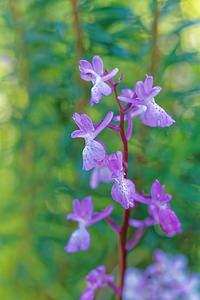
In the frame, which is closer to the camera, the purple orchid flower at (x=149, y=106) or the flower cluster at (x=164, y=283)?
the purple orchid flower at (x=149, y=106)

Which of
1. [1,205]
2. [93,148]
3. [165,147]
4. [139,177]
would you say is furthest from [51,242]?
[93,148]

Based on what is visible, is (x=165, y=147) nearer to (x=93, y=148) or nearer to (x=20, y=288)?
(x=93, y=148)

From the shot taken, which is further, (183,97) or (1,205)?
(1,205)

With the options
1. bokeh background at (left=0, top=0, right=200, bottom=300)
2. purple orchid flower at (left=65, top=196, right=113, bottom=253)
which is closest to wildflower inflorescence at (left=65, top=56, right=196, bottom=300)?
purple orchid flower at (left=65, top=196, right=113, bottom=253)

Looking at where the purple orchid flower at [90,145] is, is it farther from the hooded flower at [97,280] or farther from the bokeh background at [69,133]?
the bokeh background at [69,133]

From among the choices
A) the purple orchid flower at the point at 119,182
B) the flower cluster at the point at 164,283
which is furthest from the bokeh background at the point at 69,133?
the purple orchid flower at the point at 119,182

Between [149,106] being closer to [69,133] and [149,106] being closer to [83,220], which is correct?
[83,220]
